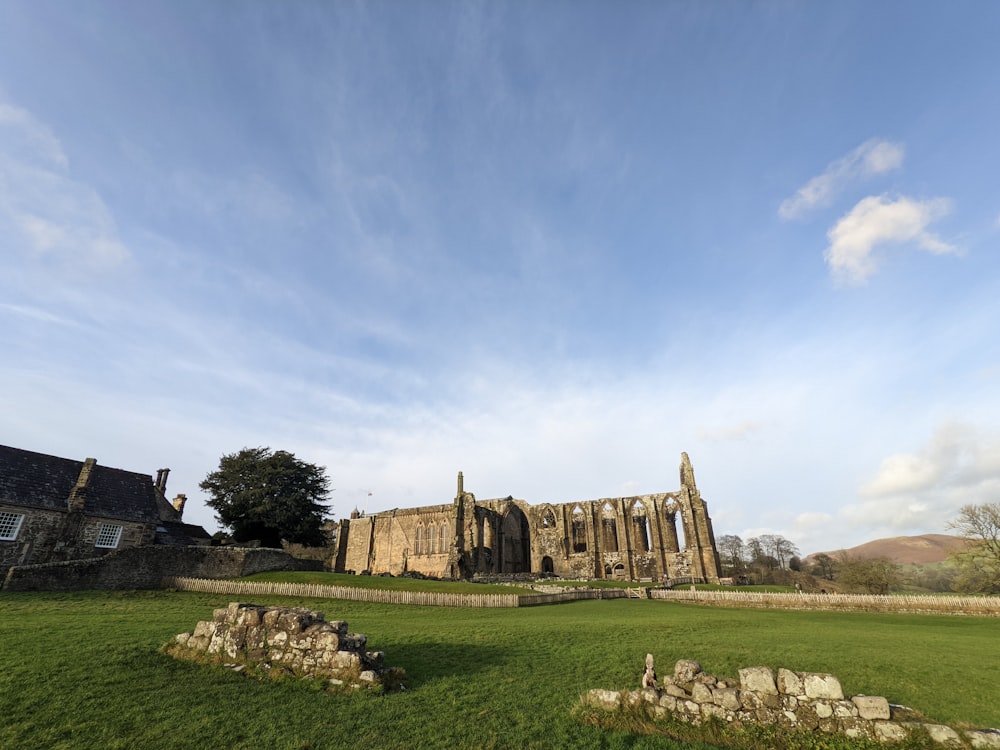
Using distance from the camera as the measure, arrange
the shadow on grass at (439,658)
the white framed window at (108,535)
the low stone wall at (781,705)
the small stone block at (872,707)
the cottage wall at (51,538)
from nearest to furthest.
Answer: the low stone wall at (781,705)
the small stone block at (872,707)
the shadow on grass at (439,658)
the cottage wall at (51,538)
the white framed window at (108,535)

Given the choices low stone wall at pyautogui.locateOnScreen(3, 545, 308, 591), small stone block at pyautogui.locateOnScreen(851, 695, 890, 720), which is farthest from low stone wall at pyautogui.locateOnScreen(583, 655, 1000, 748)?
low stone wall at pyautogui.locateOnScreen(3, 545, 308, 591)

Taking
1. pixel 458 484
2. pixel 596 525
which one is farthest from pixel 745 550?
pixel 458 484

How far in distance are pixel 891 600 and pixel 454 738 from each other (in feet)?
114

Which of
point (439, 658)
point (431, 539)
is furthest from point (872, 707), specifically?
point (431, 539)

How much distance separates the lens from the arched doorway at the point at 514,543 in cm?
6500

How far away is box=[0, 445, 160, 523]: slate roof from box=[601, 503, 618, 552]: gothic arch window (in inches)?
2050

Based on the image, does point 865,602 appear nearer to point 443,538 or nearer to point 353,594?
point 353,594

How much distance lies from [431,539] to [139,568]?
1533 inches

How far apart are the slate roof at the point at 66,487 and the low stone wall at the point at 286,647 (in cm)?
2969

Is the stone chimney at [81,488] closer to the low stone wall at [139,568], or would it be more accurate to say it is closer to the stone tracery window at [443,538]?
A: the low stone wall at [139,568]

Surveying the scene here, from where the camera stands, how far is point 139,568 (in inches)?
1065

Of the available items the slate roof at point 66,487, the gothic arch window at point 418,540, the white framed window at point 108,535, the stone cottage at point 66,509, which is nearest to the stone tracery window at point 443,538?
the gothic arch window at point 418,540

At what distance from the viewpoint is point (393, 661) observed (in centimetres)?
1138

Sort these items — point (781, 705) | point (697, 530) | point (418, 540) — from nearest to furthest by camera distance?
point (781, 705) → point (697, 530) → point (418, 540)
